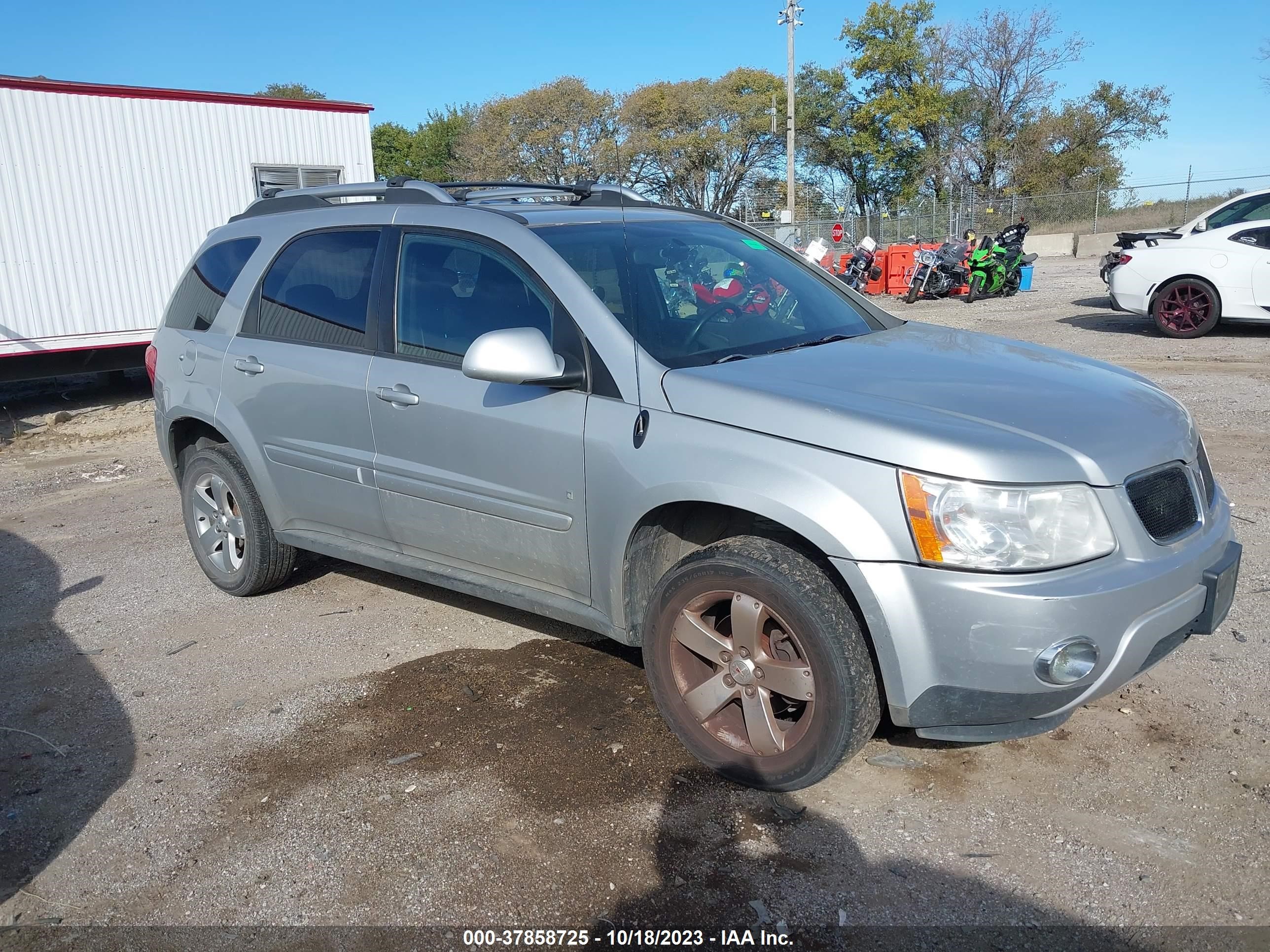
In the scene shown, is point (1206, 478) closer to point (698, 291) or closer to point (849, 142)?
point (698, 291)

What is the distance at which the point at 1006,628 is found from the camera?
8.98 feet

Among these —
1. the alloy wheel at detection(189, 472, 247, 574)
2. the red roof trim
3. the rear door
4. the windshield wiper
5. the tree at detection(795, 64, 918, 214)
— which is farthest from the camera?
the tree at detection(795, 64, 918, 214)

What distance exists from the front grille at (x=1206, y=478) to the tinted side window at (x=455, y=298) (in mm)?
2273

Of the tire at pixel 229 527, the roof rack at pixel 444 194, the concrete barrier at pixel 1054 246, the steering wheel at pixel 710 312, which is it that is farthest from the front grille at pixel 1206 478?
the concrete barrier at pixel 1054 246

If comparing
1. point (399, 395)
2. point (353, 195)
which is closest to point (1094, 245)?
point (353, 195)

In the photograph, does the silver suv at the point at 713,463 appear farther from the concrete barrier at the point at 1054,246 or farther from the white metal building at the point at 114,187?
the concrete barrier at the point at 1054,246

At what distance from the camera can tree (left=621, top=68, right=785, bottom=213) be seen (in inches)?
2103

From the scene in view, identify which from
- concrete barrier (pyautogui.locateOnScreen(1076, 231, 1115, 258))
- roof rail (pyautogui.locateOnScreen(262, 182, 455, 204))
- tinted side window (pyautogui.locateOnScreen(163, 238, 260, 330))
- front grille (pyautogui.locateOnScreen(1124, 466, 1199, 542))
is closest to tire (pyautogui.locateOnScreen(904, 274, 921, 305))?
roof rail (pyautogui.locateOnScreen(262, 182, 455, 204))

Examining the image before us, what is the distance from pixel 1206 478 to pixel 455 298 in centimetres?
280

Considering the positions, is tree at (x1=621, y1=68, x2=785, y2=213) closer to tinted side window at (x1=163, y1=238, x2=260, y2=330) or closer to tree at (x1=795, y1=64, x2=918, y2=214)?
tree at (x1=795, y1=64, x2=918, y2=214)

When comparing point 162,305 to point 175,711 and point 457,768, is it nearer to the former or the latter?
point 175,711

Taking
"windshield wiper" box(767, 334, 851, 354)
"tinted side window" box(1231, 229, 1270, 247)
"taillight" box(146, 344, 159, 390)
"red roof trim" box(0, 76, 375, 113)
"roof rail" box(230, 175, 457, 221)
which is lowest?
"taillight" box(146, 344, 159, 390)

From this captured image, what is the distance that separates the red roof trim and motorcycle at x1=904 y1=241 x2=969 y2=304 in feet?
33.2

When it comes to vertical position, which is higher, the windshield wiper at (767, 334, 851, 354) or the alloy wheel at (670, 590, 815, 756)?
the windshield wiper at (767, 334, 851, 354)
